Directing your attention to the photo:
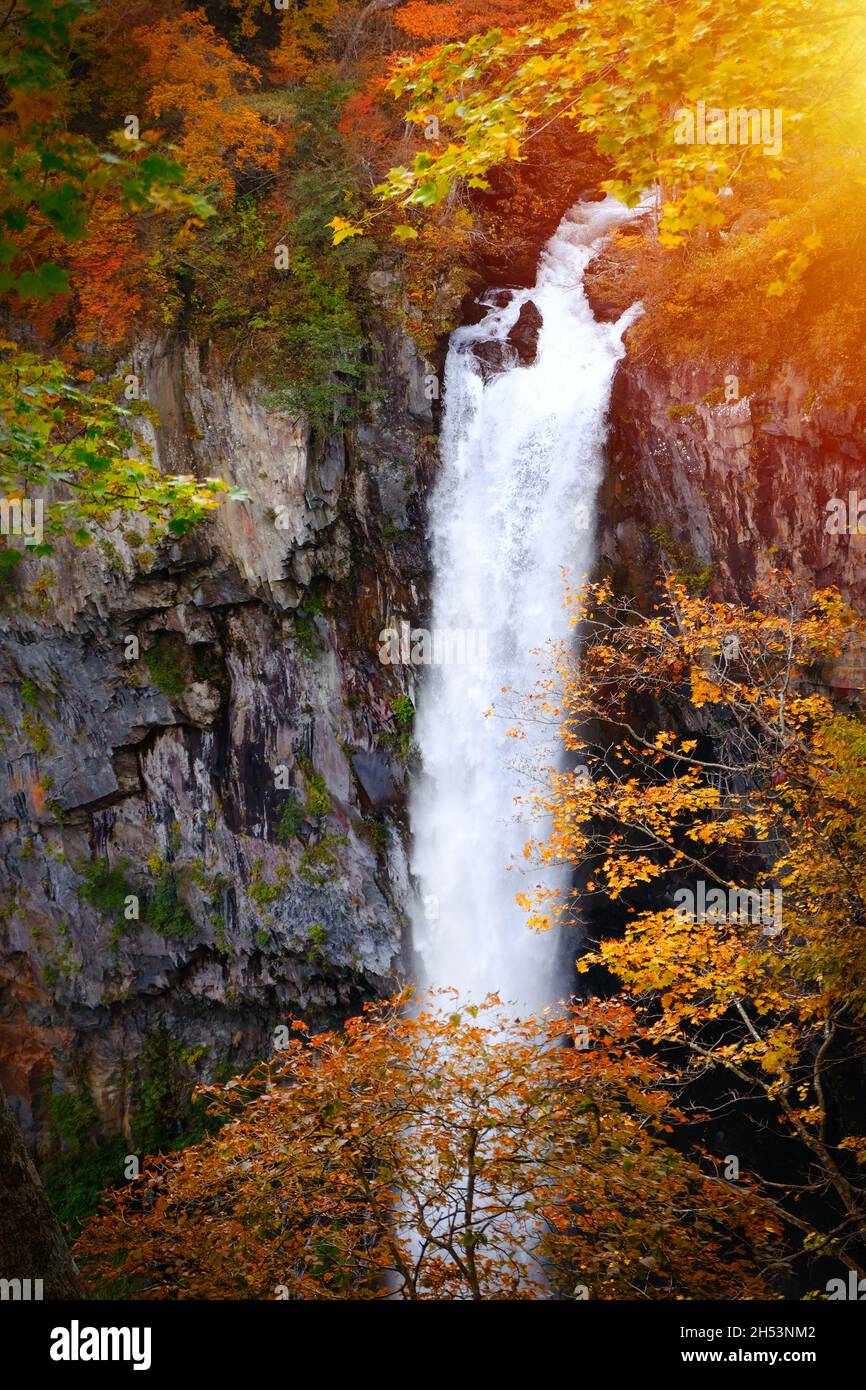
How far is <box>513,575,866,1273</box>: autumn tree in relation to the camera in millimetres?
7441

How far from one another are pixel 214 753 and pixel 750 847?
9129 mm

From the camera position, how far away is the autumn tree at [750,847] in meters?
7.44

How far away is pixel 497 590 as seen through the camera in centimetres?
1420

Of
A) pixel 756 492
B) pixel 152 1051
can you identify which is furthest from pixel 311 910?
pixel 756 492

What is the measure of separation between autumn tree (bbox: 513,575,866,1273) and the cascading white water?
70cm

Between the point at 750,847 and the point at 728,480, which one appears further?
the point at 750,847

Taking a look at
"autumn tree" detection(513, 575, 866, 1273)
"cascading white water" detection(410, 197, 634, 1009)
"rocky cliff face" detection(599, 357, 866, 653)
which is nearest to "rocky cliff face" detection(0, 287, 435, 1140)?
"cascading white water" detection(410, 197, 634, 1009)

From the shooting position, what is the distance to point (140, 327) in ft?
50.6

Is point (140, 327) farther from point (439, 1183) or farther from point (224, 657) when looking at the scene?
point (439, 1183)
